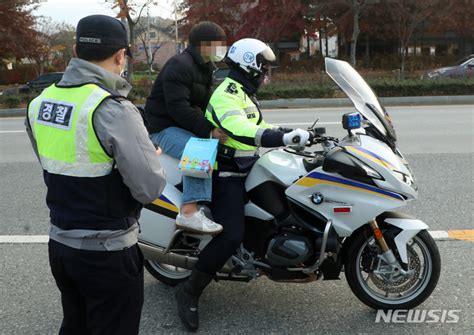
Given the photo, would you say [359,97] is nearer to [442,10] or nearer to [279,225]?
[279,225]

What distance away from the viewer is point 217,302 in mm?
3467

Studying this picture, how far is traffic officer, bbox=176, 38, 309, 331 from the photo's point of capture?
9.51 feet

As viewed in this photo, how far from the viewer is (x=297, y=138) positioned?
2719mm

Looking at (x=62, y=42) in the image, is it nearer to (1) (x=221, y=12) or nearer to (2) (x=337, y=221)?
(1) (x=221, y=12)

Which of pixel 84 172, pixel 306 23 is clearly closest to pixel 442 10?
pixel 306 23

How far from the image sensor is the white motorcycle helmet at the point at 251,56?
295 centimetres

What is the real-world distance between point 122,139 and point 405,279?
6.94 ft

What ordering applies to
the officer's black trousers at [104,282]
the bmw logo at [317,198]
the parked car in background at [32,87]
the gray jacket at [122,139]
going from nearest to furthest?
the gray jacket at [122,139] < the officer's black trousers at [104,282] < the bmw logo at [317,198] < the parked car in background at [32,87]

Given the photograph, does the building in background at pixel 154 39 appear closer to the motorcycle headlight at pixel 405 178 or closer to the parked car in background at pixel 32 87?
the motorcycle headlight at pixel 405 178

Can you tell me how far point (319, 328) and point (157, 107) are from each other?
184 cm

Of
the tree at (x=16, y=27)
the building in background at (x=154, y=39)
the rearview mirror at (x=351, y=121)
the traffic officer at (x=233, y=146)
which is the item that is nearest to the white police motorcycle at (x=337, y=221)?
the rearview mirror at (x=351, y=121)

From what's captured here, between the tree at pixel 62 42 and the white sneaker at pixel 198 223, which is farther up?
the tree at pixel 62 42

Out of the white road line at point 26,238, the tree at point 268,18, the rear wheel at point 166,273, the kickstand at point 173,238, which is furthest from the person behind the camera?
the tree at point 268,18

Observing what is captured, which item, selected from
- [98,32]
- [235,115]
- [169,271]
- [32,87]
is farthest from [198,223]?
[32,87]
